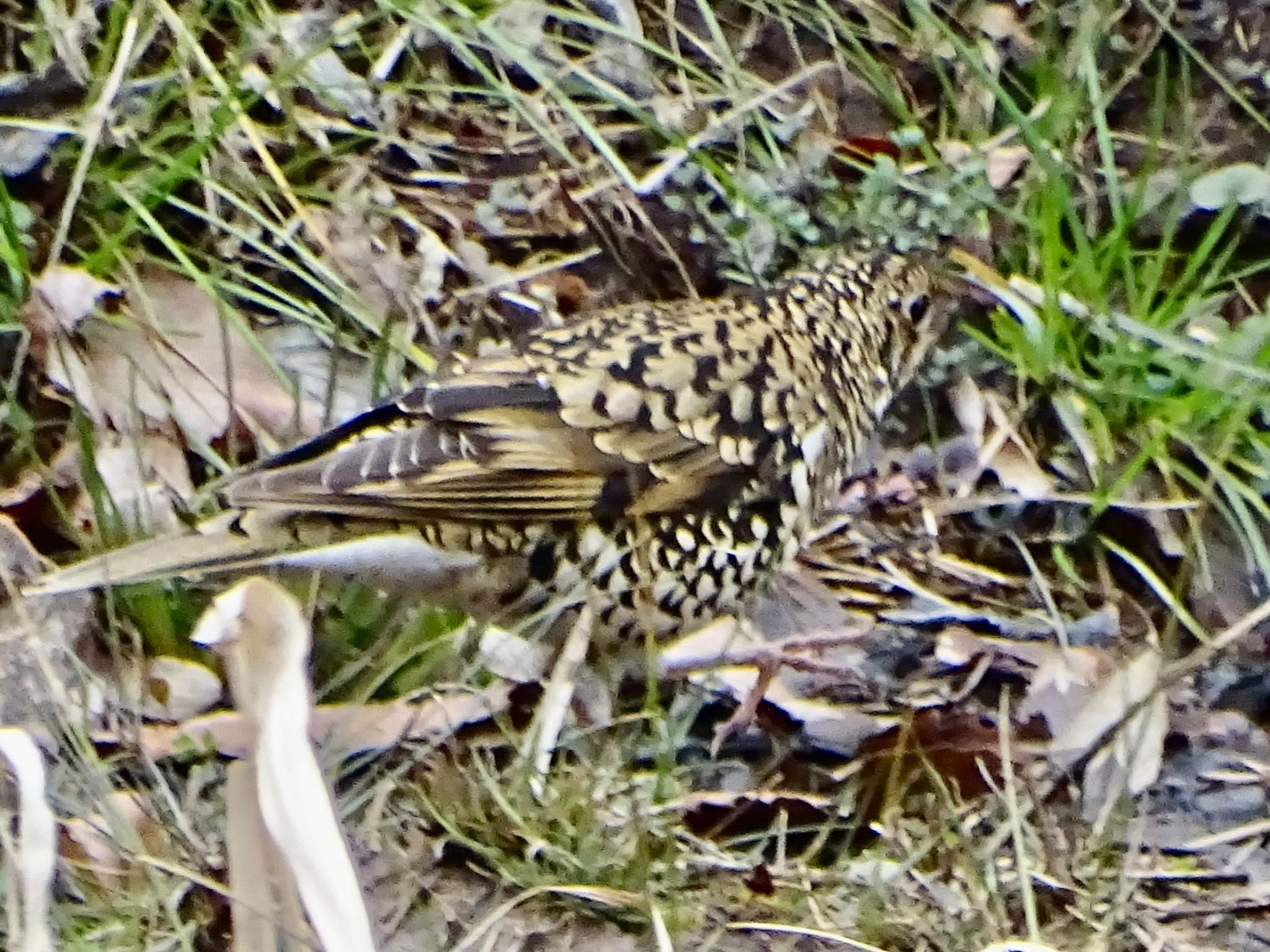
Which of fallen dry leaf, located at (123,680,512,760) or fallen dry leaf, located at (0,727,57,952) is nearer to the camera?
fallen dry leaf, located at (0,727,57,952)

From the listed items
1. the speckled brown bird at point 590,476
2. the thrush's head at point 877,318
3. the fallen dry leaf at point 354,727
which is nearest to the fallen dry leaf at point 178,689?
the fallen dry leaf at point 354,727

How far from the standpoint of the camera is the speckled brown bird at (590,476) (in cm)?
279

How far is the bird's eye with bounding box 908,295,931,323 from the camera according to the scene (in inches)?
142

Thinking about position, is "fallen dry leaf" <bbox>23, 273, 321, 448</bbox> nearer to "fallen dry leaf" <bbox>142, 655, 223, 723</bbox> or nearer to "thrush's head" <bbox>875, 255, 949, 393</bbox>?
"fallen dry leaf" <bbox>142, 655, 223, 723</bbox>

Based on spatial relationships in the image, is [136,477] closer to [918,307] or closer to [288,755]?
[288,755]

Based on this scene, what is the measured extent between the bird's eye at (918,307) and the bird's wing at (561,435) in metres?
0.45

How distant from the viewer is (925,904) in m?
2.72

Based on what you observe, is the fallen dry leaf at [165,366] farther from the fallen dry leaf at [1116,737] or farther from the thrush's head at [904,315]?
the fallen dry leaf at [1116,737]

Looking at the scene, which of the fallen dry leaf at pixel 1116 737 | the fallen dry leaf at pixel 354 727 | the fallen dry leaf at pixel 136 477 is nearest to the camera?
the fallen dry leaf at pixel 354 727

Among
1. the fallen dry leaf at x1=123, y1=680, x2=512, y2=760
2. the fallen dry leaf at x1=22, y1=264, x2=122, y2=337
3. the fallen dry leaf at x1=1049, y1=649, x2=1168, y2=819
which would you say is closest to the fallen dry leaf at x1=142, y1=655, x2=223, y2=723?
the fallen dry leaf at x1=123, y1=680, x2=512, y2=760

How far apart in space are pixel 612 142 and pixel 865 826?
1.81 m

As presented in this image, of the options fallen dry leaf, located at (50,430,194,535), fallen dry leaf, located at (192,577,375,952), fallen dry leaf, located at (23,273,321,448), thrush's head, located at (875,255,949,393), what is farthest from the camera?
thrush's head, located at (875,255,949,393)

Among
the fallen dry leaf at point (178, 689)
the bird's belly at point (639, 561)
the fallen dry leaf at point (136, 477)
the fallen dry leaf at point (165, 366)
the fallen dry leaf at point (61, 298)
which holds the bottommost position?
the fallen dry leaf at point (178, 689)

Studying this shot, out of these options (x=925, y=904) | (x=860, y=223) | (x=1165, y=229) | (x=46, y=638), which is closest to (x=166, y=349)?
(x=46, y=638)
